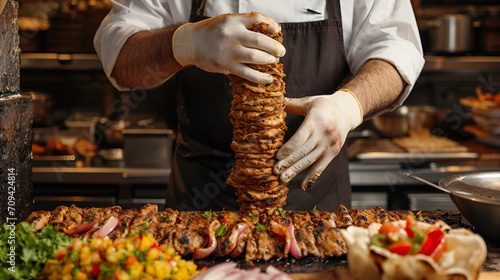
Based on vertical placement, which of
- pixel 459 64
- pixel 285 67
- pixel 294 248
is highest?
pixel 285 67

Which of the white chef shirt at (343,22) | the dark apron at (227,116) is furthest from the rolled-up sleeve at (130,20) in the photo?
the dark apron at (227,116)

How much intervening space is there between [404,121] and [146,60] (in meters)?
3.15

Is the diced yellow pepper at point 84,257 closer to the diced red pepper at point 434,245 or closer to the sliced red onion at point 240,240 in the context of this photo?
the sliced red onion at point 240,240

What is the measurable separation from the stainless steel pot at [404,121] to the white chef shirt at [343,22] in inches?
84.7

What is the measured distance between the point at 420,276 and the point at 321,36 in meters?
1.74

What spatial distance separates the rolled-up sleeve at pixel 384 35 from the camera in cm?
262

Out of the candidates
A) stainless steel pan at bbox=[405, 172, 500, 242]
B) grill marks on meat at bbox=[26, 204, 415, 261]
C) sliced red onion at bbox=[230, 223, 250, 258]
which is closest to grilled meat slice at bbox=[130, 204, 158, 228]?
grill marks on meat at bbox=[26, 204, 415, 261]

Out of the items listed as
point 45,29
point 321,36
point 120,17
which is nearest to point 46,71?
point 45,29

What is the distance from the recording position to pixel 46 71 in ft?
17.1

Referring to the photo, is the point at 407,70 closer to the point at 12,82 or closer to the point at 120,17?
the point at 120,17

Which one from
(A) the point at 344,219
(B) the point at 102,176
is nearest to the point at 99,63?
(B) the point at 102,176

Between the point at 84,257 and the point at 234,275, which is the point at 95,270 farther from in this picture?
the point at 234,275

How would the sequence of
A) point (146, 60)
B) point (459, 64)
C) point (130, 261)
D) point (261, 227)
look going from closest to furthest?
point (130, 261) < point (261, 227) < point (146, 60) < point (459, 64)

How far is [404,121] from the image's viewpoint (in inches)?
189
